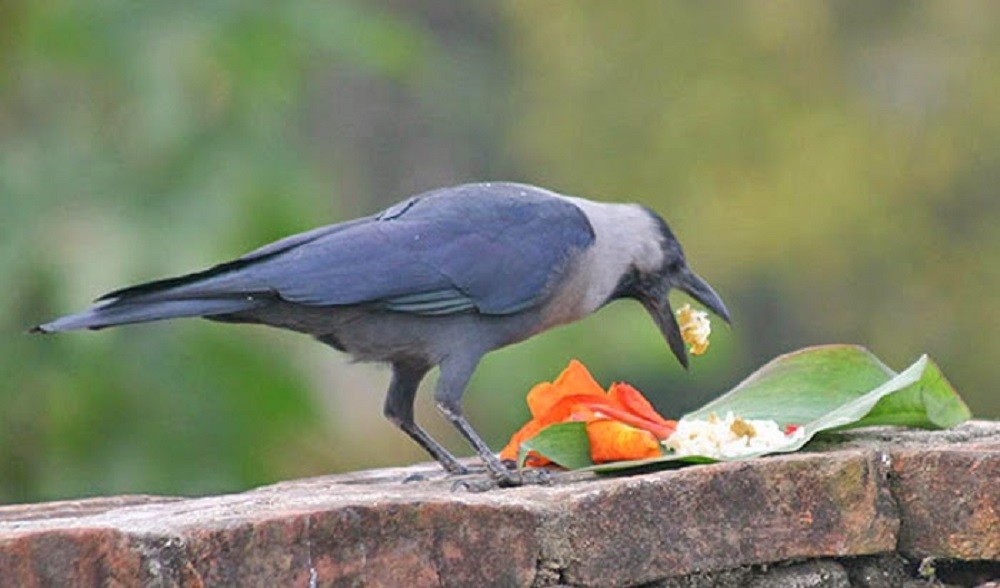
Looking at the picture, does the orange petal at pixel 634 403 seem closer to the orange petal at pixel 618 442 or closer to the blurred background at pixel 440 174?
the orange petal at pixel 618 442

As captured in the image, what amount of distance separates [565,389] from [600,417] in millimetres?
237

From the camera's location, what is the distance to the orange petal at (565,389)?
493 centimetres

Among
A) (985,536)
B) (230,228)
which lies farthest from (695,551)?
(230,228)

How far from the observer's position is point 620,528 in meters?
3.84

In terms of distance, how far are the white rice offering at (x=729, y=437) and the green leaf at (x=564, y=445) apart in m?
0.17

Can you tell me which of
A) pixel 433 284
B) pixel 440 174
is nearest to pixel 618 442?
pixel 433 284

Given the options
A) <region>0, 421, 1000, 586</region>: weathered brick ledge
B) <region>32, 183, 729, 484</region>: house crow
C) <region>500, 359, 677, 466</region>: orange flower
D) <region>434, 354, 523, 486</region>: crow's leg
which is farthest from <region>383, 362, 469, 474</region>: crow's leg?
<region>0, 421, 1000, 586</region>: weathered brick ledge

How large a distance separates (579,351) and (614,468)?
688 centimetres

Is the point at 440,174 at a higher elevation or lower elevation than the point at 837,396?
lower

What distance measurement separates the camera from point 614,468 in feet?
14.3

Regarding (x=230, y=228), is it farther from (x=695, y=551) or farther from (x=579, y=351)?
(x=695, y=551)

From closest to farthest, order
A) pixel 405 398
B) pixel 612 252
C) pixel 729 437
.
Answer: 1. pixel 729 437
2. pixel 405 398
3. pixel 612 252

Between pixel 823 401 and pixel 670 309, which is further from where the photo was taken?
pixel 670 309

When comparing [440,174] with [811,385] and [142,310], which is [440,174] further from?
[811,385]
